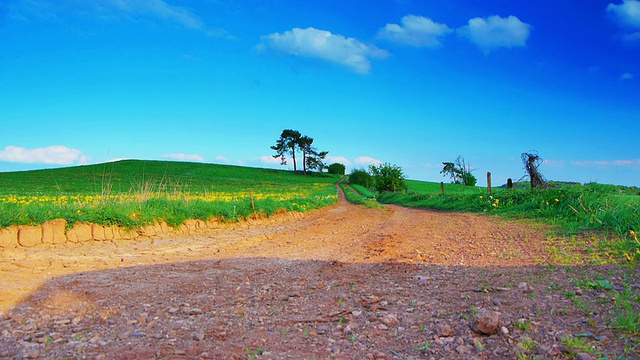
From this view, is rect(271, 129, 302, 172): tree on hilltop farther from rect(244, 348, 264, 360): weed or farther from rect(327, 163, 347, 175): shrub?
rect(244, 348, 264, 360): weed

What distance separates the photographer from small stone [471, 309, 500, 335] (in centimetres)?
327

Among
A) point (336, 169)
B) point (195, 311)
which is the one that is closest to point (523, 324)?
point (195, 311)

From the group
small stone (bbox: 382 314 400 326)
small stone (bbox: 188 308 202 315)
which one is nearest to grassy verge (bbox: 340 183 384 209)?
small stone (bbox: 188 308 202 315)

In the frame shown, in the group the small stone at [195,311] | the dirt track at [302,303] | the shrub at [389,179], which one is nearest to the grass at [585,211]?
the dirt track at [302,303]

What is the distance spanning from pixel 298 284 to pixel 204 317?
1.45m

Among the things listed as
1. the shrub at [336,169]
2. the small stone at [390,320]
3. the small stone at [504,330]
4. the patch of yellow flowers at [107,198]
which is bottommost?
the small stone at [390,320]

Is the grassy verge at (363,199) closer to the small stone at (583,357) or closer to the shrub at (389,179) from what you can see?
the shrub at (389,179)

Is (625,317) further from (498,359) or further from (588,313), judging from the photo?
(498,359)

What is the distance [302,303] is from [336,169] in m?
96.7

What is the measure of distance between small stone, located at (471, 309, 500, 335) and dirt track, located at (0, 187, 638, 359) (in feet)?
0.19

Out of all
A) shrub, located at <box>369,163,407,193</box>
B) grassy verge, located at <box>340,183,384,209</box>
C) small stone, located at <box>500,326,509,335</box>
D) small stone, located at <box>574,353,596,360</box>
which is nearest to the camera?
small stone, located at <box>574,353,596,360</box>

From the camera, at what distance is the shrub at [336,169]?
330 ft

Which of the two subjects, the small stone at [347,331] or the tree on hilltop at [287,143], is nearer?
Result: the small stone at [347,331]

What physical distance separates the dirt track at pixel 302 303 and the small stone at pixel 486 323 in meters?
0.06
